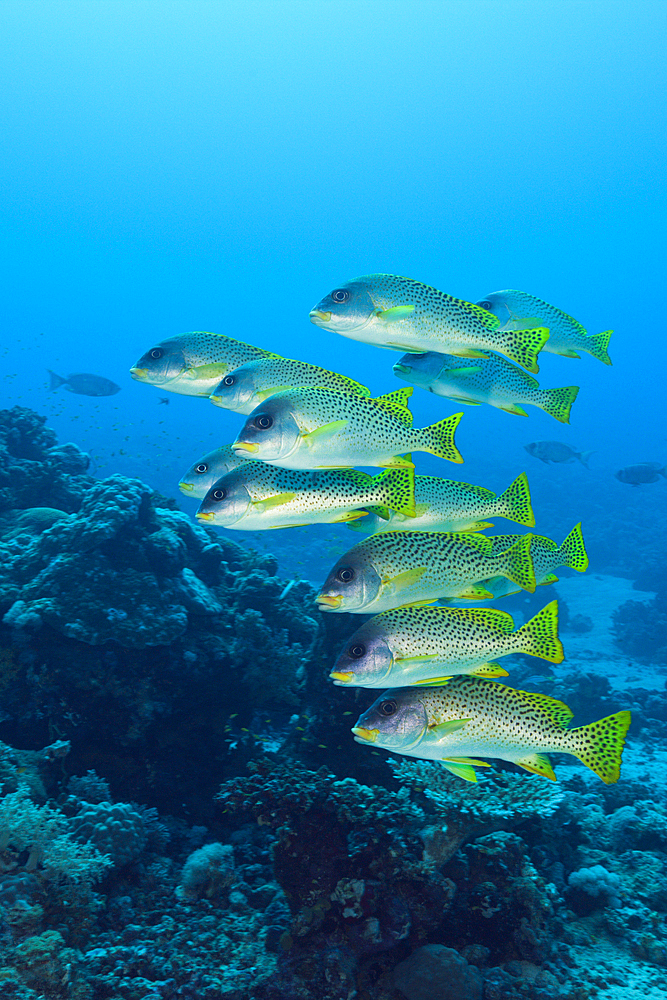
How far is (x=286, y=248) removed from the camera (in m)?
139

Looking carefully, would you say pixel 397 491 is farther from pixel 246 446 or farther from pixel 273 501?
pixel 246 446

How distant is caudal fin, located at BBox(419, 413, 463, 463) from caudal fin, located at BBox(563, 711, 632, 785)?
1.64 m

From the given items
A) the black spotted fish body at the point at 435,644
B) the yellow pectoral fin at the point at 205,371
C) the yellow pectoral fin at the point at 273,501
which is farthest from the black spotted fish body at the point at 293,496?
the yellow pectoral fin at the point at 205,371

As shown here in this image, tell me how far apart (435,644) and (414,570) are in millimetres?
425

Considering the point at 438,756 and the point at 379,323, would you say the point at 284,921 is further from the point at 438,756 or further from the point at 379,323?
the point at 379,323

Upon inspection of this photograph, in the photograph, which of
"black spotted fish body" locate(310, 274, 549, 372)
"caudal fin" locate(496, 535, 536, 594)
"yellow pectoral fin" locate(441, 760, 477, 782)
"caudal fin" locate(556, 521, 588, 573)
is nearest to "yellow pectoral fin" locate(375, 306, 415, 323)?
"black spotted fish body" locate(310, 274, 549, 372)

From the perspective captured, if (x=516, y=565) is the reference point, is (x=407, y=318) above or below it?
above

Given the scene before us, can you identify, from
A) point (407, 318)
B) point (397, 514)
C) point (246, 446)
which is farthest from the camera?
point (397, 514)

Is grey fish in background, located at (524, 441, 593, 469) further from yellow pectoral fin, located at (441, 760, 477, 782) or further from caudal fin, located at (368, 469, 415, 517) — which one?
yellow pectoral fin, located at (441, 760, 477, 782)

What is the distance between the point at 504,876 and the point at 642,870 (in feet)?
8.32

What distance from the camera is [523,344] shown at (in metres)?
3.28

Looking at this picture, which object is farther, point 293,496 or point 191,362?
point 191,362

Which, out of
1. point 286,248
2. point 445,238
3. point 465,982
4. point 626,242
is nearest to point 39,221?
point 286,248

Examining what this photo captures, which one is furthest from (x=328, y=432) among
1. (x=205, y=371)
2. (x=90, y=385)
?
(x=90, y=385)
